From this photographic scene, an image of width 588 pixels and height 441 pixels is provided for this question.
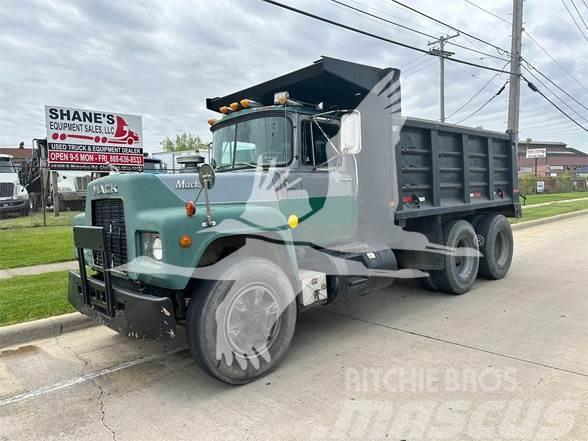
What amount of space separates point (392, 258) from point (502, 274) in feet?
11.2

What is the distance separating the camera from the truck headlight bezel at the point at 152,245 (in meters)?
3.53

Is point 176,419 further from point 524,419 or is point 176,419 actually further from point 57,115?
point 57,115

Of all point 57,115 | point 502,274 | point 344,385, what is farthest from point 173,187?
point 57,115

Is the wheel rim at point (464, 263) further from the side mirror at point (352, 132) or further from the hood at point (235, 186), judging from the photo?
the hood at point (235, 186)

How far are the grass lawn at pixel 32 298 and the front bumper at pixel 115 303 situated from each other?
116 cm

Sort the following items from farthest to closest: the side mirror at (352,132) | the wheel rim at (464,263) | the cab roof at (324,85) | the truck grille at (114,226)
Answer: the wheel rim at (464,263), the cab roof at (324,85), the side mirror at (352,132), the truck grille at (114,226)

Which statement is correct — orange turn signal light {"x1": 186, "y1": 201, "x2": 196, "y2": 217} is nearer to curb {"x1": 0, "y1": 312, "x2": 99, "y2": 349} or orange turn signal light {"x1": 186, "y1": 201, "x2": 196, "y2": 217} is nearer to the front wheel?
the front wheel

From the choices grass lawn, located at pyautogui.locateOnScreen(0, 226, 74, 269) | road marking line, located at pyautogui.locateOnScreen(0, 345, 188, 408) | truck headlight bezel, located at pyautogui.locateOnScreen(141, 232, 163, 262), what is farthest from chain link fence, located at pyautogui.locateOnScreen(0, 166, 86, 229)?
truck headlight bezel, located at pyautogui.locateOnScreen(141, 232, 163, 262)

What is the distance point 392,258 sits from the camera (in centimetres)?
537

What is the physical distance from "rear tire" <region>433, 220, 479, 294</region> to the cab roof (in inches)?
97.2

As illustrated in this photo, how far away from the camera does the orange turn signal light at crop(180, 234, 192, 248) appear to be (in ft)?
11.4

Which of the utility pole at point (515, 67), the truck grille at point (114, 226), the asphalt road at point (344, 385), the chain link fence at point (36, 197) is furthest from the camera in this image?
the utility pole at point (515, 67)

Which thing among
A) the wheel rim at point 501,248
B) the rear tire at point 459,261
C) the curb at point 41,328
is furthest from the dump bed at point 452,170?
the curb at point 41,328
